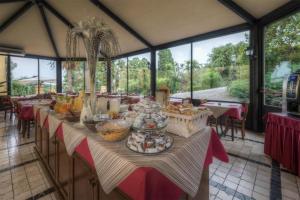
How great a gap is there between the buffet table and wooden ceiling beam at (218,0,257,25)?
3.81 metres

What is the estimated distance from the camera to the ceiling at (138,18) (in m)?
4.51

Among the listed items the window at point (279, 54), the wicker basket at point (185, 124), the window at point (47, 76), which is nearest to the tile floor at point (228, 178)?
the wicker basket at point (185, 124)

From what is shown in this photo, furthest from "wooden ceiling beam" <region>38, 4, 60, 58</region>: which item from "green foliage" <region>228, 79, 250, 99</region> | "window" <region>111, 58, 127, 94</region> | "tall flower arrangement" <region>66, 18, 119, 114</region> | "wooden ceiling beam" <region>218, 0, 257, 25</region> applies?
"green foliage" <region>228, 79, 250, 99</region>

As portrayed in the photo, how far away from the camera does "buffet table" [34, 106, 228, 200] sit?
79 cm

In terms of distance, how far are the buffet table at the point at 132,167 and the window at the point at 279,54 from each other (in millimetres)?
3563

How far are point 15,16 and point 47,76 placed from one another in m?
3.67

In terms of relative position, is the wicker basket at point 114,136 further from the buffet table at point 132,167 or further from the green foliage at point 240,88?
the green foliage at point 240,88

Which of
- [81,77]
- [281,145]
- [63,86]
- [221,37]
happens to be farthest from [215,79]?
[63,86]

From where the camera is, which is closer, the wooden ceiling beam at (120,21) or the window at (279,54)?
the window at (279,54)

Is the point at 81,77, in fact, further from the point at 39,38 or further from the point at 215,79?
the point at 215,79

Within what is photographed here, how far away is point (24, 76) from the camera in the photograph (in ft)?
27.9

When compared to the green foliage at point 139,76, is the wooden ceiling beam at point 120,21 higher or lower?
higher

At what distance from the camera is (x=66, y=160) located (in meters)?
1.59

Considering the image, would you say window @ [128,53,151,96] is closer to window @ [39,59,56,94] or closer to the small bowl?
window @ [39,59,56,94]
